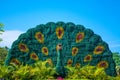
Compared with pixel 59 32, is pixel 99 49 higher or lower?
lower

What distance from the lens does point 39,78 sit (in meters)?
18.4

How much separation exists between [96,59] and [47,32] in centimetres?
360

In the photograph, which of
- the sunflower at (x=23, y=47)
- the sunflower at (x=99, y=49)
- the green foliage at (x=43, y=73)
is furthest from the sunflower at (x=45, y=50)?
the sunflower at (x=99, y=49)

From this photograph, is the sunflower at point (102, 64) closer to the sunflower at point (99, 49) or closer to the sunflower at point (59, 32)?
the sunflower at point (99, 49)

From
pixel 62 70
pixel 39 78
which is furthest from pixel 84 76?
pixel 39 78

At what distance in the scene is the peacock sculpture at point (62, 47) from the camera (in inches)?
861

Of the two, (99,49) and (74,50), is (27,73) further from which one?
(99,49)

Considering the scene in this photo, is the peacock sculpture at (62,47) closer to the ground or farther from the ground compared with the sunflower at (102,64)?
farther from the ground

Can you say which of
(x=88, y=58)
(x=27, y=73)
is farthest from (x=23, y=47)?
(x=27, y=73)

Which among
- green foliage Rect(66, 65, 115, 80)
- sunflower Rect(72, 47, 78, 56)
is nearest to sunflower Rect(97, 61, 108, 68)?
sunflower Rect(72, 47, 78, 56)

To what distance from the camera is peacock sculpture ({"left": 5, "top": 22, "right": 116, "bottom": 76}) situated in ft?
71.7

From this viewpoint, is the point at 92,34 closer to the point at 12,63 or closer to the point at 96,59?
the point at 96,59

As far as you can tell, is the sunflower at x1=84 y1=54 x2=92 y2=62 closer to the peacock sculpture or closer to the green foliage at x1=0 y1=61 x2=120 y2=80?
the peacock sculpture

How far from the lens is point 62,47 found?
22125 millimetres
